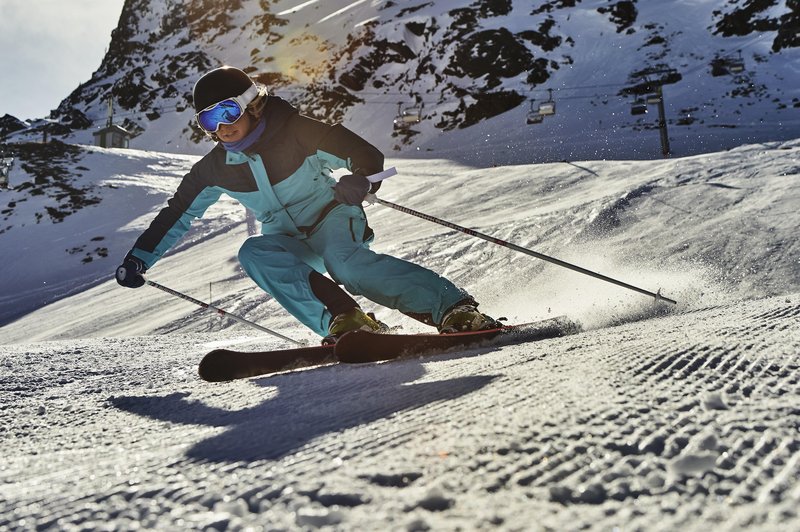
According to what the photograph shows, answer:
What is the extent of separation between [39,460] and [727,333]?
1.97 m

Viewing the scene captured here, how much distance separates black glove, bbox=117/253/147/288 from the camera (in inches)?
147

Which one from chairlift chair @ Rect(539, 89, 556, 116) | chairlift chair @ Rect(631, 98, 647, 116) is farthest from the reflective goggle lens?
chairlift chair @ Rect(539, 89, 556, 116)

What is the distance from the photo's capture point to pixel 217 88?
3.29 m

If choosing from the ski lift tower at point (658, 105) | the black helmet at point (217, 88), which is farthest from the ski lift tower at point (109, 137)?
the black helmet at point (217, 88)

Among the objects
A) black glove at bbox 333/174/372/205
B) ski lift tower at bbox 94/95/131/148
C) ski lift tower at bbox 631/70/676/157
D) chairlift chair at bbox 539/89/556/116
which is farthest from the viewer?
ski lift tower at bbox 94/95/131/148

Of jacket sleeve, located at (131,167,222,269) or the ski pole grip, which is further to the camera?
jacket sleeve, located at (131,167,222,269)

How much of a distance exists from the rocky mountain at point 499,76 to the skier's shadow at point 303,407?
78.4 ft

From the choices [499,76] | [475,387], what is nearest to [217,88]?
[475,387]

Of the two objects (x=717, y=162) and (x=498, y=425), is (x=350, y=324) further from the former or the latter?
(x=717, y=162)

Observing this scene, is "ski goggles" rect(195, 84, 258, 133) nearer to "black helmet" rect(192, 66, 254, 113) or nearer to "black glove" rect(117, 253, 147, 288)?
"black helmet" rect(192, 66, 254, 113)

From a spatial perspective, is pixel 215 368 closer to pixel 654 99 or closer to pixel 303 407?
pixel 303 407

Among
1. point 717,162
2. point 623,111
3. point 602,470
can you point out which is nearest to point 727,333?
point 602,470

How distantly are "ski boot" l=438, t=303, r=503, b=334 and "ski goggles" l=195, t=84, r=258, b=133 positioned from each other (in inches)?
61.8

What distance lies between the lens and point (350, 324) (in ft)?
9.98
